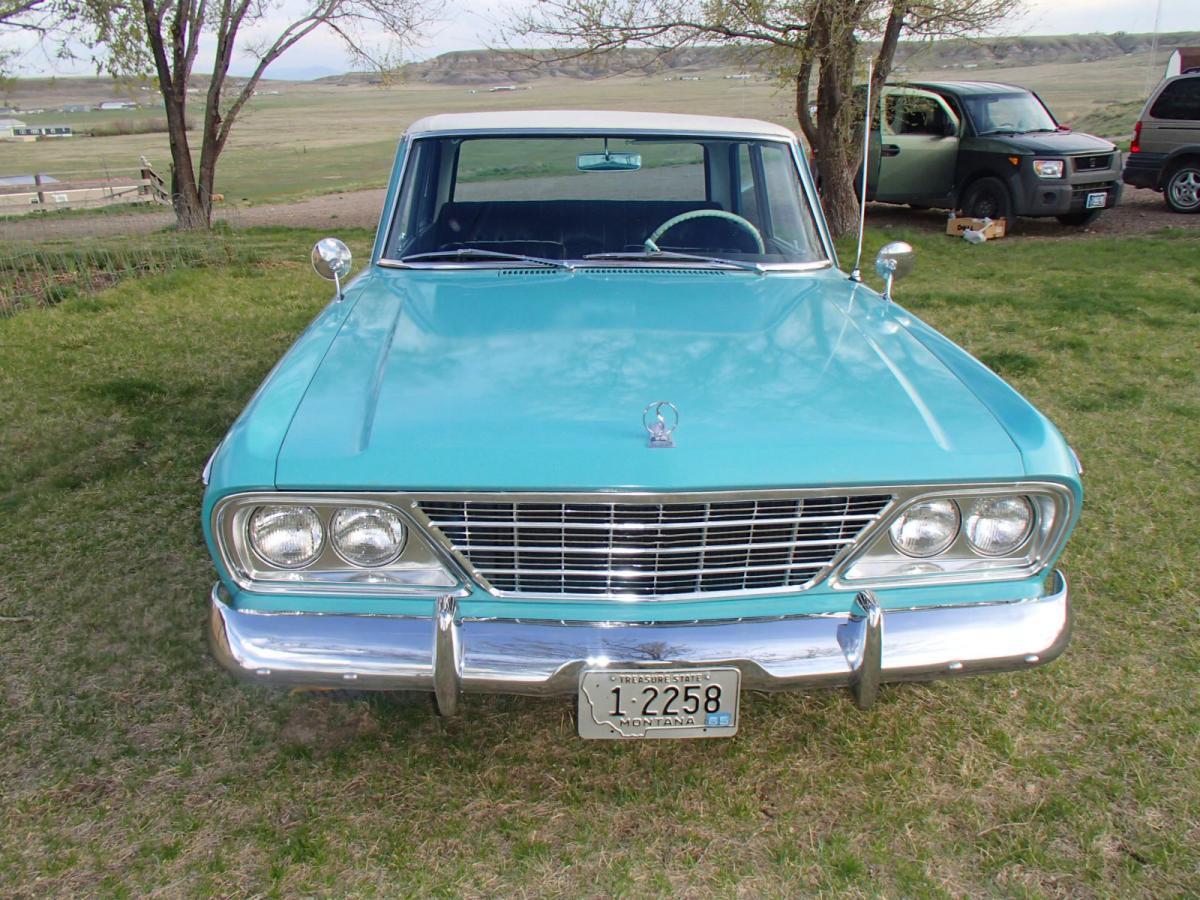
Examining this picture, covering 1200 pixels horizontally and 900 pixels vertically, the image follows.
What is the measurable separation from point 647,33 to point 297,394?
8.87m

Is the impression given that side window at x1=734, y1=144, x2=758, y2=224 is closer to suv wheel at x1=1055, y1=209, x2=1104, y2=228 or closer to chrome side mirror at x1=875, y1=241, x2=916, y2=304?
chrome side mirror at x1=875, y1=241, x2=916, y2=304

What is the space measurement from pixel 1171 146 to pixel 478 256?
11492 mm

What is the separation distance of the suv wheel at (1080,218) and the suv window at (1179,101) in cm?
163

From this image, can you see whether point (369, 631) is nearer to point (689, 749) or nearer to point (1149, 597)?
point (689, 749)

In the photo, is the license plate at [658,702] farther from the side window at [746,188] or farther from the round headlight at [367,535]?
the side window at [746,188]

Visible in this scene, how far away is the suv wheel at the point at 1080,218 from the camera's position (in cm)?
1092

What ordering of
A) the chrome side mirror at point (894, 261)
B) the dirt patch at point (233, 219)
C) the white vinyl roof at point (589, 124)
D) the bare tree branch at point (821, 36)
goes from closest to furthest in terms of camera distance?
the chrome side mirror at point (894, 261), the white vinyl roof at point (589, 124), the bare tree branch at point (821, 36), the dirt patch at point (233, 219)

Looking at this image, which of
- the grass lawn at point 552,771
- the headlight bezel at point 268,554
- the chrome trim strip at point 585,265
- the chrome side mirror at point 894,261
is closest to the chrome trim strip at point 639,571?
the headlight bezel at point 268,554

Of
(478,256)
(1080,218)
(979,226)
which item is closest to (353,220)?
(979,226)

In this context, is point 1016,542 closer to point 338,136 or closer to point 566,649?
point 566,649

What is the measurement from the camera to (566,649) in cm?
210

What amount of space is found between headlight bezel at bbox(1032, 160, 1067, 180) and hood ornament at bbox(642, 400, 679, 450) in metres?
9.63

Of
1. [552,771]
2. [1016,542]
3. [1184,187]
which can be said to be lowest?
[552,771]

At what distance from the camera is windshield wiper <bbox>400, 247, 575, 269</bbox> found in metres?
3.25
